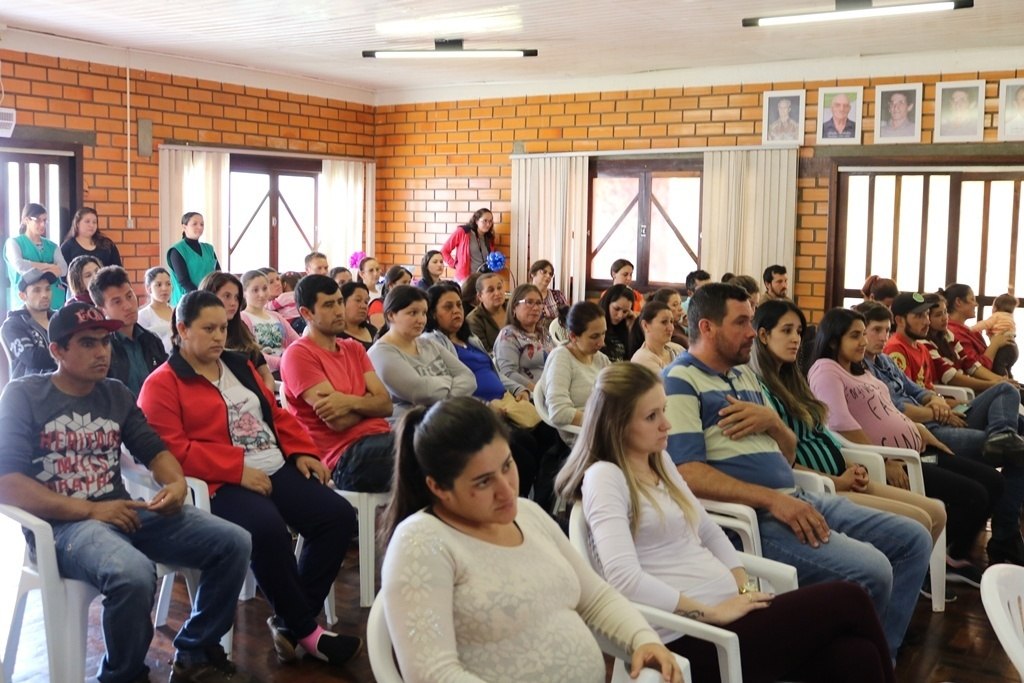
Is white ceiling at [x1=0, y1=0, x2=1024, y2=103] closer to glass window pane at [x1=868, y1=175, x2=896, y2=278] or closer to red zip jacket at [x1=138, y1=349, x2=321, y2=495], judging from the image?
glass window pane at [x1=868, y1=175, x2=896, y2=278]

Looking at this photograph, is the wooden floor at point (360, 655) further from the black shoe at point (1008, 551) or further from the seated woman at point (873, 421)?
the black shoe at point (1008, 551)

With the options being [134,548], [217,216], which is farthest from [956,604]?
[217,216]

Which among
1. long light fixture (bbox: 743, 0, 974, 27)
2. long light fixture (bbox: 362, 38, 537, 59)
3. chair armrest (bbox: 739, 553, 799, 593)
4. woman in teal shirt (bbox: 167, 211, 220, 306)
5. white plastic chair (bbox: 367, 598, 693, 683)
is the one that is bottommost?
chair armrest (bbox: 739, 553, 799, 593)

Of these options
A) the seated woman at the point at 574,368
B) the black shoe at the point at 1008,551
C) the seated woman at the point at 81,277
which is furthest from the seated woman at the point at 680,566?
the seated woman at the point at 81,277

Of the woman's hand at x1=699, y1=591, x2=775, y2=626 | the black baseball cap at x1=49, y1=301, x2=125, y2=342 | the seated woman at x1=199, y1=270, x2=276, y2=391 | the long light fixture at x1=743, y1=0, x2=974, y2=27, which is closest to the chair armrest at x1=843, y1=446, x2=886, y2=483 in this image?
the woman's hand at x1=699, y1=591, x2=775, y2=626

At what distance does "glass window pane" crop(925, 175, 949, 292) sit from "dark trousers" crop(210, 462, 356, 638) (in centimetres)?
613

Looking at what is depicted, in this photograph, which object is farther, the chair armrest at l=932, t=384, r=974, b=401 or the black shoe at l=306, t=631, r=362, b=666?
the chair armrest at l=932, t=384, r=974, b=401

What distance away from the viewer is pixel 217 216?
8.94 m

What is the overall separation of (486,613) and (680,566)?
2.49 ft

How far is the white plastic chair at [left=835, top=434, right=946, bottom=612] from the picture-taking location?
3.74 meters

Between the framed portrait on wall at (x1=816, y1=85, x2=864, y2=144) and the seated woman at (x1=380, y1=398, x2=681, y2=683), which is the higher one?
the framed portrait on wall at (x1=816, y1=85, x2=864, y2=144)

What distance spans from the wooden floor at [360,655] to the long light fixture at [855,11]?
11.6ft

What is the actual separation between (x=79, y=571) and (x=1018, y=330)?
23.5ft

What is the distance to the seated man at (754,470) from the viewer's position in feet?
9.40
